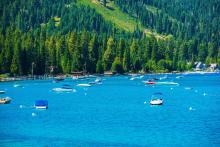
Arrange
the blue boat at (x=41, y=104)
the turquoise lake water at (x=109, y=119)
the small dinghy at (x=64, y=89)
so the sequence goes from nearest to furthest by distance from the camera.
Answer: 1. the turquoise lake water at (x=109, y=119)
2. the blue boat at (x=41, y=104)
3. the small dinghy at (x=64, y=89)

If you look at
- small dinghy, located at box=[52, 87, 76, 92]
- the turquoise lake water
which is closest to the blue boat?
the turquoise lake water

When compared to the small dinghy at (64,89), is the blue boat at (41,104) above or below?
above

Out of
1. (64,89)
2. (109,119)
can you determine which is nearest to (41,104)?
(109,119)

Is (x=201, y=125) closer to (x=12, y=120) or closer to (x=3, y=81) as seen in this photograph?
(x=12, y=120)

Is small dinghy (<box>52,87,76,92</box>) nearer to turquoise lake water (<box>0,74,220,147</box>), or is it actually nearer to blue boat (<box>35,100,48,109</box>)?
turquoise lake water (<box>0,74,220,147</box>)

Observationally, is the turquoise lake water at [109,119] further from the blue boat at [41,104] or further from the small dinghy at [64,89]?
the small dinghy at [64,89]

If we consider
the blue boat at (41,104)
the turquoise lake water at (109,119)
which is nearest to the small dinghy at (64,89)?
the turquoise lake water at (109,119)

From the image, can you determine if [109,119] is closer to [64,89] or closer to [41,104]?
[41,104]

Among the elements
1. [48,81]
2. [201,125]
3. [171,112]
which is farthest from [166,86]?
[201,125]
